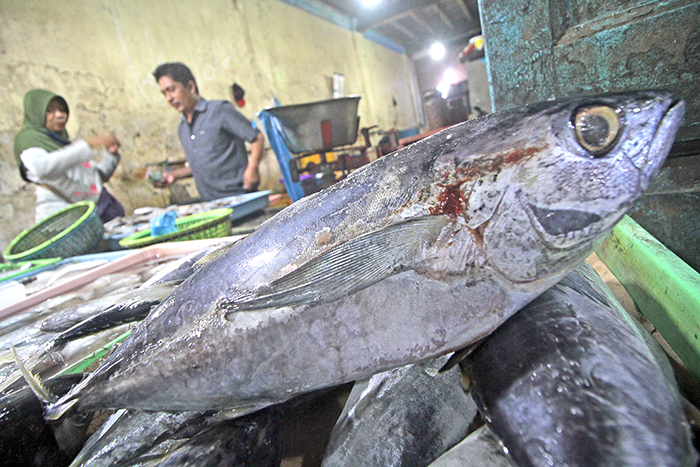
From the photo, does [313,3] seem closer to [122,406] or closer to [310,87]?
[310,87]

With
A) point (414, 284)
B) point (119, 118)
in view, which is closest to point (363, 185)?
point (414, 284)

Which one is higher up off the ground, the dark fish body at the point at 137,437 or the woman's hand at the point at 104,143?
the woman's hand at the point at 104,143

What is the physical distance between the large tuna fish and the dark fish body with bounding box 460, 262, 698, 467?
2.7 inches

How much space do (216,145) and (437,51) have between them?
1646 cm

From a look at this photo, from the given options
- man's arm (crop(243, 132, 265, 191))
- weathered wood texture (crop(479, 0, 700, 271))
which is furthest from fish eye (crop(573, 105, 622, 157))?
man's arm (crop(243, 132, 265, 191))

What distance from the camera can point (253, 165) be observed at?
4602mm

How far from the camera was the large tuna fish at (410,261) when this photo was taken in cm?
68

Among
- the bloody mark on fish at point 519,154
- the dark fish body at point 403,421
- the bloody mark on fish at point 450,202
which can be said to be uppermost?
the bloody mark on fish at point 519,154

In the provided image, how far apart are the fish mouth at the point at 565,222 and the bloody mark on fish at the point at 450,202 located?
5.6 inches

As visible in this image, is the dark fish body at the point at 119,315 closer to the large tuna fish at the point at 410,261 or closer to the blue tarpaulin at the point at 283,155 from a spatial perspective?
the large tuna fish at the point at 410,261

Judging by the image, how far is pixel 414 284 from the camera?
2.54 feet

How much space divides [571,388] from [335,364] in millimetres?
484

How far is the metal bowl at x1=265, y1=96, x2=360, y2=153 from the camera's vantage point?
3541 mm

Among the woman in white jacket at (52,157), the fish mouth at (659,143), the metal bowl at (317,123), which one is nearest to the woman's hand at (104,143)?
the woman in white jacket at (52,157)
